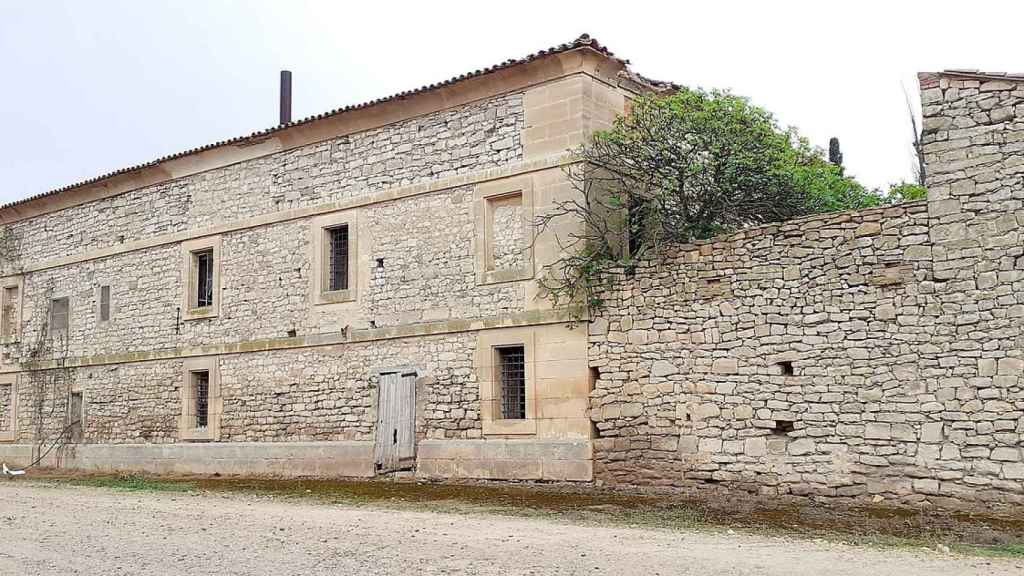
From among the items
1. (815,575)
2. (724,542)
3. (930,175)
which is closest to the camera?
(815,575)

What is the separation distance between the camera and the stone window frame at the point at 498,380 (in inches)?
555

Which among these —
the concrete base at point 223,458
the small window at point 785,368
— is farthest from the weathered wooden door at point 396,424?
the small window at point 785,368

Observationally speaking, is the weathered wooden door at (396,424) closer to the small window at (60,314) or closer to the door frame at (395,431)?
the door frame at (395,431)

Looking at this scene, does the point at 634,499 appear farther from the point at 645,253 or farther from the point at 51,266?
the point at 51,266

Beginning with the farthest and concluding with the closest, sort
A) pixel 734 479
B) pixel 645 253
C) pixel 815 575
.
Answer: pixel 645 253 < pixel 734 479 < pixel 815 575

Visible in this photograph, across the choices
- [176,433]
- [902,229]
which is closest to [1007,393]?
[902,229]

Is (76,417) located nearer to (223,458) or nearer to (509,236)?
(223,458)

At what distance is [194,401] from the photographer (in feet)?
61.1

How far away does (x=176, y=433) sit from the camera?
1869 cm

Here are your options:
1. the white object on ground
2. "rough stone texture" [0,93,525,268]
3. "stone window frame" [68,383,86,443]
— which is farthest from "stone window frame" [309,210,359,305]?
the white object on ground

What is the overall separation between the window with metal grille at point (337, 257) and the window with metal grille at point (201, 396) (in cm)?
347

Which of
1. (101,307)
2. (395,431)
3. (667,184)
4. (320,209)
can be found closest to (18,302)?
(101,307)

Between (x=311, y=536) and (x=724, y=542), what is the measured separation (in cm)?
372

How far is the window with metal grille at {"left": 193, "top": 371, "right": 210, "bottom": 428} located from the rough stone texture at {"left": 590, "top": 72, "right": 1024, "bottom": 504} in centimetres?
827
